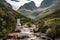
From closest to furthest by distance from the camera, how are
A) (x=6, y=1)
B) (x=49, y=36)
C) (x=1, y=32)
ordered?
1. (x=1, y=32)
2. (x=49, y=36)
3. (x=6, y=1)

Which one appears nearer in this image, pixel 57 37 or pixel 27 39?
pixel 57 37

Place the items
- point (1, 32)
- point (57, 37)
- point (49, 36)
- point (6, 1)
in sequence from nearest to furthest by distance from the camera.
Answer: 1. point (1, 32)
2. point (57, 37)
3. point (49, 36)
4. point (6, 1)

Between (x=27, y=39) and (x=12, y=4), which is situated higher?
(x=12, y=4)

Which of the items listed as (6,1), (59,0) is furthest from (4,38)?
(59,0)

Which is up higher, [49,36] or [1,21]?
[1,21]

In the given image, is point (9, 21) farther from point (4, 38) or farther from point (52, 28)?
point (52, 28)

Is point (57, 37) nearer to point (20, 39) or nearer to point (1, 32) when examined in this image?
point (20, 39)

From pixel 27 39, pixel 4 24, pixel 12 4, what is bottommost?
Result: pixel 27 39

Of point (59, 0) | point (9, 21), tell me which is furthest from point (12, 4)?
point (9, 21)

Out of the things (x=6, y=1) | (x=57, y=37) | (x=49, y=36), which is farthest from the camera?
(x=6, y=1)
